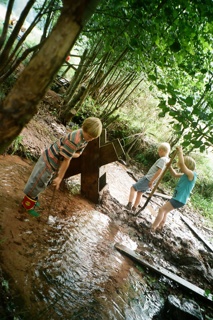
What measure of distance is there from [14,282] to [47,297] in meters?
0.36

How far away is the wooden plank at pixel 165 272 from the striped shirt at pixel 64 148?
1.73 meters

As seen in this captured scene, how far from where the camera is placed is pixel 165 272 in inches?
149

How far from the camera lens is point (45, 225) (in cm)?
344

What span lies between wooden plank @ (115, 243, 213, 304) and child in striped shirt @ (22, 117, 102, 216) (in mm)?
1547

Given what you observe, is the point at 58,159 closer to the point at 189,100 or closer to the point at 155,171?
the point at 189,100

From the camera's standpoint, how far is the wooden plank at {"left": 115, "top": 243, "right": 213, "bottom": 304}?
362 centimetres

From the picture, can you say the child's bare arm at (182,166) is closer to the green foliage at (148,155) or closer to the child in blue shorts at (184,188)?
the child in blue shorts at (184,188)

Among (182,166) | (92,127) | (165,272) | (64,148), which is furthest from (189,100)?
(165,272)

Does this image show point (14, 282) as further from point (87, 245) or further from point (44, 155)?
point (44, 155)

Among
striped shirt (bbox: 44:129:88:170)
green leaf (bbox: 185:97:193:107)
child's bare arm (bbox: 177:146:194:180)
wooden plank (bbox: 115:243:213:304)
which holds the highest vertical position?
green leaf (bbox: 185:97:193:107)

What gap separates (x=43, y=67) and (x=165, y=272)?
3.67 m

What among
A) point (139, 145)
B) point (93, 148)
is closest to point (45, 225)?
point (93, 148)

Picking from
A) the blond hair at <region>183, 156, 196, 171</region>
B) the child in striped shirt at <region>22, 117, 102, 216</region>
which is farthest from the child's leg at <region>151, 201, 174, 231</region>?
the child in striped shirt at <region>22, 117, 102, 216</region>

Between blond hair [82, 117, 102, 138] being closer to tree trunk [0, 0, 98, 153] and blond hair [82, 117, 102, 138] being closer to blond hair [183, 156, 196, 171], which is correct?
tree trunk [0, 0, 98, 153]
